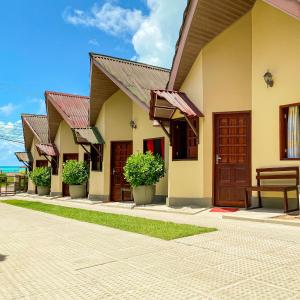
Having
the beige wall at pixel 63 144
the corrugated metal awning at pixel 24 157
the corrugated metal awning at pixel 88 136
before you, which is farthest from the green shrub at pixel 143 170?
the corrugated metal awning at pixel 24 157

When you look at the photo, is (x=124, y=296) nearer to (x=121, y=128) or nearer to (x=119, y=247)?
(x=119, y=247)

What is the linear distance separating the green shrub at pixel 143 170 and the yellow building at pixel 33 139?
12.7 metres

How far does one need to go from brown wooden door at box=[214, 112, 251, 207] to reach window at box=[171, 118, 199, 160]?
0.94 meters

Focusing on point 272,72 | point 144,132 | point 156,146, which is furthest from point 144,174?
point 272,72

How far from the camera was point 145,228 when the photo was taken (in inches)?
312

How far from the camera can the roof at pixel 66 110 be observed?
19297 millimetres

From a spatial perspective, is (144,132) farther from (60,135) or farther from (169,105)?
(60,135)

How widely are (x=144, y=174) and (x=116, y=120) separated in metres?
4.53

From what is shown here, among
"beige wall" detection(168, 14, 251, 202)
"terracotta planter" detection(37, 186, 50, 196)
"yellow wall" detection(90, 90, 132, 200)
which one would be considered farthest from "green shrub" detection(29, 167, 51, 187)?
"beige wall" detection(168, 14, 251, 202)

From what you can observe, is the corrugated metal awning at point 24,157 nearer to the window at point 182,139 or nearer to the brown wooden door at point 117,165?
the brown wooden door at point 117,165

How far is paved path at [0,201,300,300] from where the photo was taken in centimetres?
391

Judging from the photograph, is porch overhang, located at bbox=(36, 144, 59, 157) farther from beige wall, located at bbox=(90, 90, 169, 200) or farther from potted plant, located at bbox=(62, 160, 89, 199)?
beige wall, located at bbox=(90, 90, 169, 200)

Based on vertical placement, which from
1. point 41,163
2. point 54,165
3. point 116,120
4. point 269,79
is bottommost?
point 54,165

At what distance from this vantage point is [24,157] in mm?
28734
